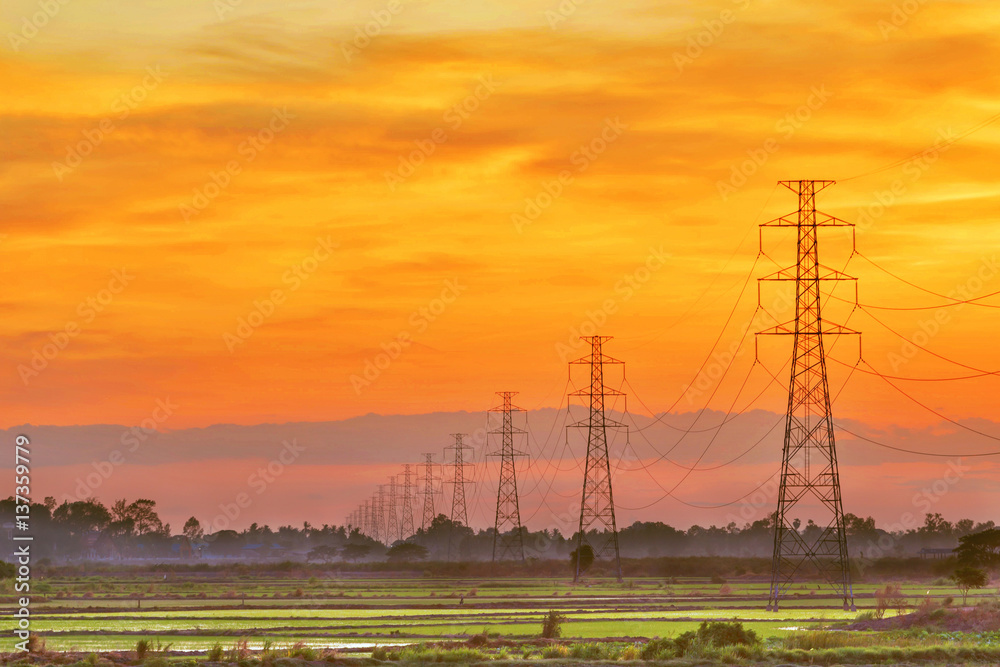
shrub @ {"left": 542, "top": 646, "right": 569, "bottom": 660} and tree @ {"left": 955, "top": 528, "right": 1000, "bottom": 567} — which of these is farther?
tree @ {"left": 955, "top": 528, "right": 1000, "bottom": 567}

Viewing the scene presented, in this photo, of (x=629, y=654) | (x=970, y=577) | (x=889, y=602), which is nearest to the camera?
(x=629, y=654)

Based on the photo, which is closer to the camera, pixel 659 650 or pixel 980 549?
pixel 659 650

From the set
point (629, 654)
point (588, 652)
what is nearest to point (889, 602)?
point (629, 654)

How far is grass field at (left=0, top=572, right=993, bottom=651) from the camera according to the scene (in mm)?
61531

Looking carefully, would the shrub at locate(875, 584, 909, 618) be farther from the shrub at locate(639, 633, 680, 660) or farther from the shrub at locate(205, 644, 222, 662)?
the shrub at locate(205, 644, 222, 662)

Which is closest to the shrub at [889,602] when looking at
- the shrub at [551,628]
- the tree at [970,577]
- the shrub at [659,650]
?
the tree at [970,577]

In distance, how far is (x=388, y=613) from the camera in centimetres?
8531

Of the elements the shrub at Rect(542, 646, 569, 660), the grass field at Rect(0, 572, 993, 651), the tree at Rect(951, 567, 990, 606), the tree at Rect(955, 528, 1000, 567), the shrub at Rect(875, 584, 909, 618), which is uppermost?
the tree at Rect(955, 528, 1000, 567)

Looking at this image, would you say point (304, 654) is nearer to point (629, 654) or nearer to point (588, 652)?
point (588, 652)

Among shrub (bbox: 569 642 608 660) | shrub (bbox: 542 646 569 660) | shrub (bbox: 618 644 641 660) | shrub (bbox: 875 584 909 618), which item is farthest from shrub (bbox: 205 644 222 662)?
shrub (bbox: 875 584 909 618)

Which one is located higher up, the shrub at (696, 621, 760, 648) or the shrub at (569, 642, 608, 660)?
the shrub at (696, 621, 760, 648)

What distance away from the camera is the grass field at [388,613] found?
61531 mm

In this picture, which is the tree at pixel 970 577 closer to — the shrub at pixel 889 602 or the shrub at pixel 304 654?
the shrub at pixel 889 602

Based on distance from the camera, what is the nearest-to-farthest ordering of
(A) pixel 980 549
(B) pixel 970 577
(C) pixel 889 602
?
(C) pixel 889 602 → (B) pixel 970 577 → (A) pixel 980 549
